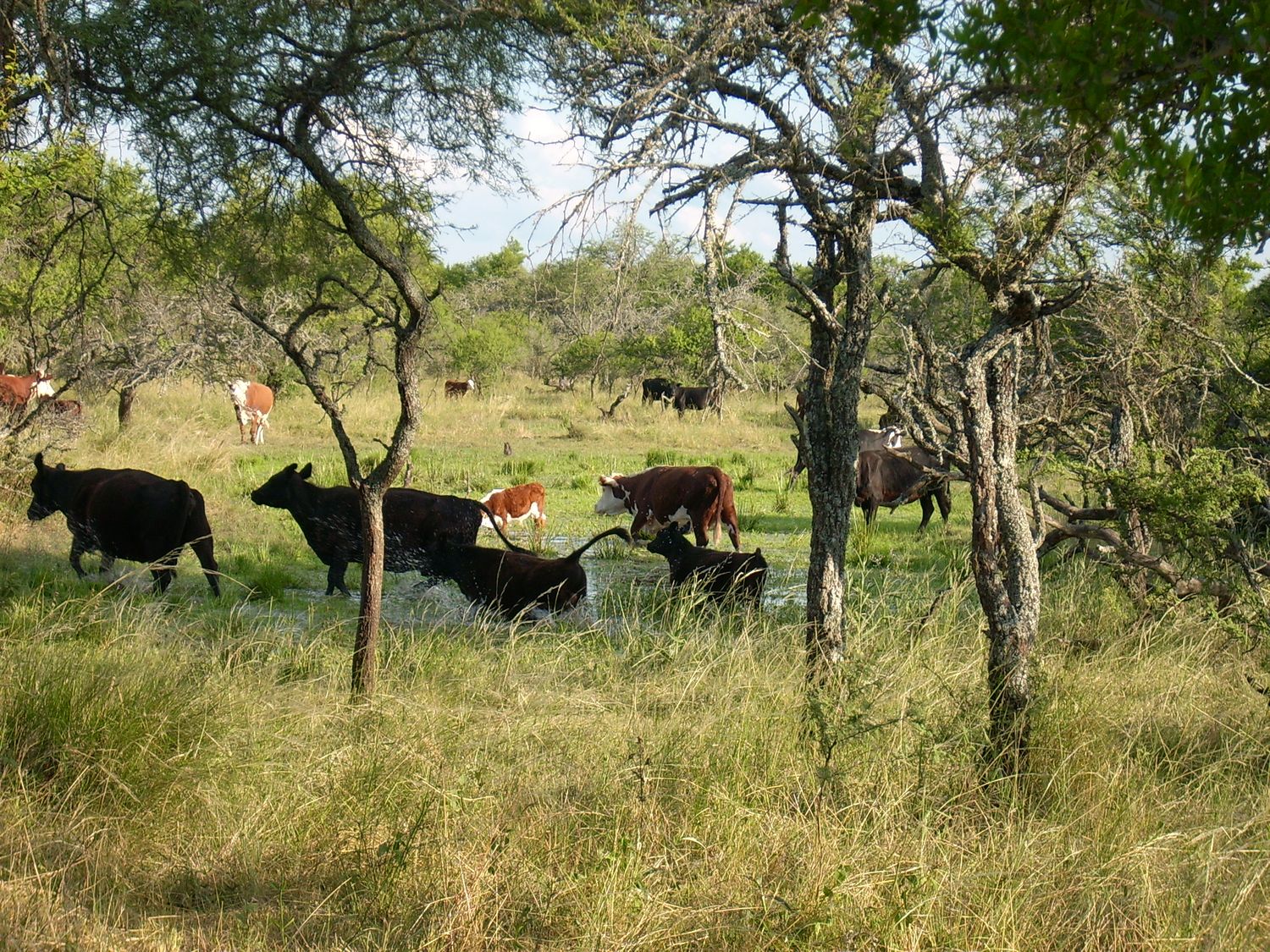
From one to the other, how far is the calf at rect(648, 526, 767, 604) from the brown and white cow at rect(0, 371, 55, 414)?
607 centimetres

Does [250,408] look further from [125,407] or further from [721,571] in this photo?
[721,571]

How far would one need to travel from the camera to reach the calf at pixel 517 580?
27.0 ft

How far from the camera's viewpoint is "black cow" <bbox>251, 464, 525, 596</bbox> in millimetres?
9430

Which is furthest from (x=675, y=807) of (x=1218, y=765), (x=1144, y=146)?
(x=1144, y=146)

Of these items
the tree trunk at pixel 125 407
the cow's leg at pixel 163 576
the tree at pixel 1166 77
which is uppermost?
the tree at pixel 1166 77

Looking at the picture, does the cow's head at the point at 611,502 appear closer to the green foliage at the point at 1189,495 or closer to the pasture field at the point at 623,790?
the pasture field at the point at 623,790

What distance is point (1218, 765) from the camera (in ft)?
15.1

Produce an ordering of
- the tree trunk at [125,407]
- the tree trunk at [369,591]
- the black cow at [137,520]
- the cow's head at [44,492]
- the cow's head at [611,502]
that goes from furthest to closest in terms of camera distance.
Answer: the tree trunk at [125,407] → the cow's head at [611,502] → the cow's head at [44,492] → the black cow at [137,520] → the tree trunk at [369,591]

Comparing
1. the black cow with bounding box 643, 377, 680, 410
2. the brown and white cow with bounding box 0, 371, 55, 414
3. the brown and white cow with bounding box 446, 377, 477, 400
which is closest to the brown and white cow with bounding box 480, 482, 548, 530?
the brown and white cow with bounding box 0, 371, 55, 414

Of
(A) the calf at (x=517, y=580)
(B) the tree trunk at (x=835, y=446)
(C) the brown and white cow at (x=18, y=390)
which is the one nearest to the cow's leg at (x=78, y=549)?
(C) the brown and white cow at (x=18, y=390)

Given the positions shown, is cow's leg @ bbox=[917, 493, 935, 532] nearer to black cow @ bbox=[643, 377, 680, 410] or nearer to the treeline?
the treeline

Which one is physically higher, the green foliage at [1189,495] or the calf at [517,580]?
the green foliage at [1189,495]

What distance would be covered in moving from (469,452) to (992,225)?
15.2 metres

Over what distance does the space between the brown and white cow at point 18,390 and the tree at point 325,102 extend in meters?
4.94
